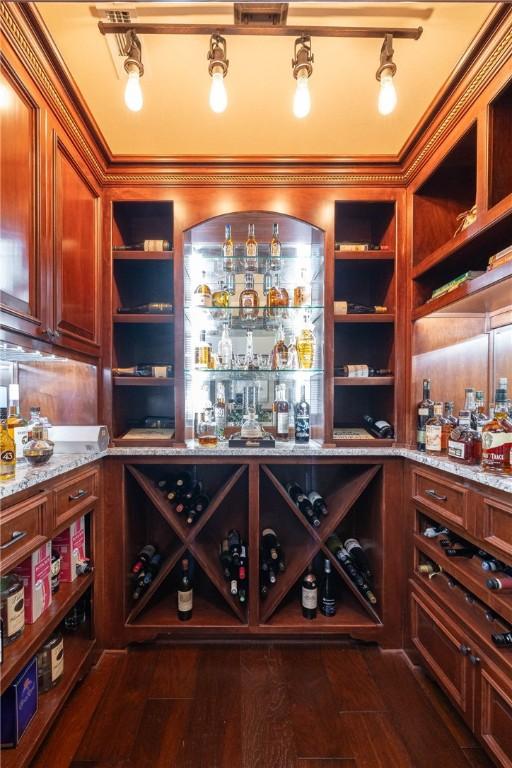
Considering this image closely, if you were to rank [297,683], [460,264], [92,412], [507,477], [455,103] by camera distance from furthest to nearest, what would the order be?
[92,412]
[460,264]
[297,683]
[455,103]
[507,477]

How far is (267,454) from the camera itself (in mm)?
1810

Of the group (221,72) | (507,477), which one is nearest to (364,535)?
(507,477)

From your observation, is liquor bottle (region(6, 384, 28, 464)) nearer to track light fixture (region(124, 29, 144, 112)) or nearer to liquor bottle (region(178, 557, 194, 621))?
liquor bottle (region(178, 557, 194, 621))

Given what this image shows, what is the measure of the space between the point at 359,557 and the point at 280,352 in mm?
1171

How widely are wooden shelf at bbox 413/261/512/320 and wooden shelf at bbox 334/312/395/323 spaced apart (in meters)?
0.14

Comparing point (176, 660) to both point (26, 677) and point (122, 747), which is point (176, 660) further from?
point (26, 677)

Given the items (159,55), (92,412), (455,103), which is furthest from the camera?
(92,412)

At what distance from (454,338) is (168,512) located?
64.9 inches

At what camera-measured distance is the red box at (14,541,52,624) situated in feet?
4.15

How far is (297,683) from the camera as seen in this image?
161 cm

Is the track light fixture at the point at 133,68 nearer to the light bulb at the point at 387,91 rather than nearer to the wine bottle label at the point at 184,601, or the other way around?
the light bulb at the point at 387,91

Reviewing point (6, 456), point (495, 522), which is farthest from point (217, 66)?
point (495, 522)

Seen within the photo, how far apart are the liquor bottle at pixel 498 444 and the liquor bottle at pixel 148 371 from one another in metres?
1.40

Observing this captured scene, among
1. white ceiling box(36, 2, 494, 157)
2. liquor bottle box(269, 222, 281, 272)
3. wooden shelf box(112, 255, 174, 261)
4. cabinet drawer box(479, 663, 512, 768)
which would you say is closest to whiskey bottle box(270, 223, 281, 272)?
liquor bottle box(269, 222, 281, 272)
